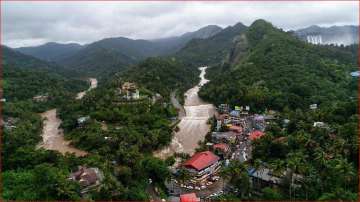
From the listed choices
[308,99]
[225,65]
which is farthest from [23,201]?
[225,65]

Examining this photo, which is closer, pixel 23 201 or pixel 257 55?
pixel 23 201

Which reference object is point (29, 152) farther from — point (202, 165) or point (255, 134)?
point (255, 134)

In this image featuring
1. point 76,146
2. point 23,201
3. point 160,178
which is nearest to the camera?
point 23,201

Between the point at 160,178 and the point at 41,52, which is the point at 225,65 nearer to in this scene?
the point at 160,178

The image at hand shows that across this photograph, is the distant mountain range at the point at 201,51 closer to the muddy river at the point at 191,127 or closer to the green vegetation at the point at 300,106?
the green vegetation at the point at 300,106

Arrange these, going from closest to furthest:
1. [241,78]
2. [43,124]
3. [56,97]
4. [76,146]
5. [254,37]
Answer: [76,146] < [43,124] < [241,78] < [56,97] < [254,37]

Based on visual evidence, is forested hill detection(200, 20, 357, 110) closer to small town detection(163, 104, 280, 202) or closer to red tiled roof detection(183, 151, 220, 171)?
small town detection(163, 104, 280, 202)
